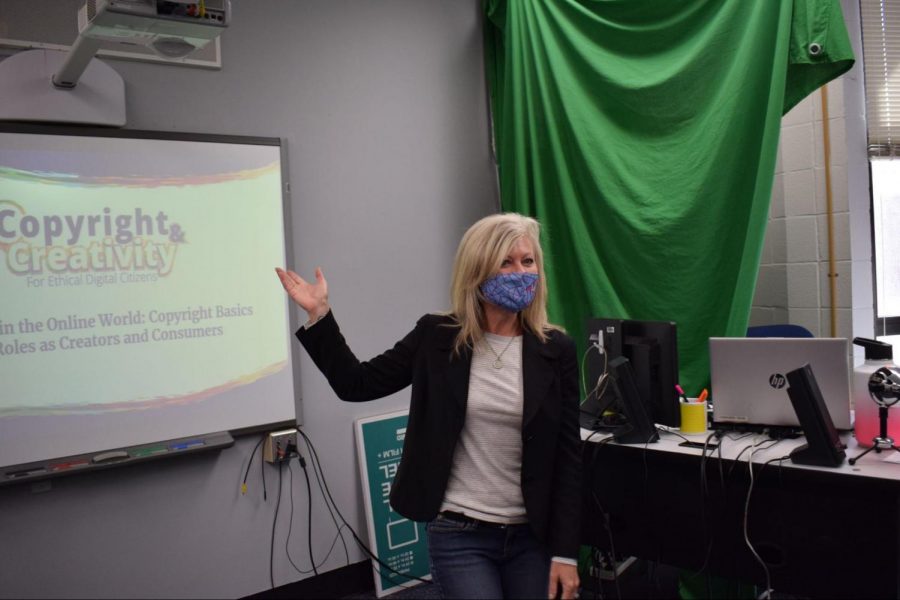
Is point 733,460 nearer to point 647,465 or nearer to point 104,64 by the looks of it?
point 647,465

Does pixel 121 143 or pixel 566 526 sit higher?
pixel 121 143

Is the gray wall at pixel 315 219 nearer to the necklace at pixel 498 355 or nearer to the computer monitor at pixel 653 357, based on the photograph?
the computer monitor at pixel 653 357

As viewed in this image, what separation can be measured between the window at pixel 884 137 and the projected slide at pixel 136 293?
2.66 meters

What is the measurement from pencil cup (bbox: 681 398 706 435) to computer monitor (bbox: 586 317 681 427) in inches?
1.2

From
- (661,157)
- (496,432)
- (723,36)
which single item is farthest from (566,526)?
(723,36)

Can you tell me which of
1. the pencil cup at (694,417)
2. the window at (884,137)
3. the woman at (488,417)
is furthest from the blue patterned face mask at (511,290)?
the window at (884,137)

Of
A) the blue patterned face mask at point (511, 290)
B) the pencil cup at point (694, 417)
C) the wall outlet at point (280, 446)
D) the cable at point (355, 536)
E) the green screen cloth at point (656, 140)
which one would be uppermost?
the green screen cloth at point (656, 140)

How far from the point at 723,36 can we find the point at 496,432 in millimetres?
2011

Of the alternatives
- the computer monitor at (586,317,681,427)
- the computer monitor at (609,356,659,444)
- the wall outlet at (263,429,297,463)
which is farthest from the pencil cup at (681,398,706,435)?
the wall outlet at (263,429,297,463)

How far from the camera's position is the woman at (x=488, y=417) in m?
1.60

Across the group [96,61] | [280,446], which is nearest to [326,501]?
[280,446]

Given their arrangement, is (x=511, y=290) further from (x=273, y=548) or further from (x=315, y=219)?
(x=273, y=548)

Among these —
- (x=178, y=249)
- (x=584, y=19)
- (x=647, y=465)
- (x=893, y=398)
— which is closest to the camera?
(x=893, y=398)

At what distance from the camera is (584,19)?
3.25m
